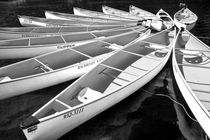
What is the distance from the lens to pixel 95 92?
23.7ft

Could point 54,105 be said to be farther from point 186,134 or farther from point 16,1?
point 16,1

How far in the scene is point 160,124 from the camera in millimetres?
6836

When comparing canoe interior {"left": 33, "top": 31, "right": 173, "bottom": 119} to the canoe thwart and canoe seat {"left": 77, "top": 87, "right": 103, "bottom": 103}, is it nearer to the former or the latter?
canoe seat {"left": 77, "top": 87, "right": 103, "bottom": 103}

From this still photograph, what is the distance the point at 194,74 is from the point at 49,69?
6.95 meters

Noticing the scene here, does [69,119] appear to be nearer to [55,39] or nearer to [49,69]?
[49,69]

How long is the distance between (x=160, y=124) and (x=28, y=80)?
5.52 m

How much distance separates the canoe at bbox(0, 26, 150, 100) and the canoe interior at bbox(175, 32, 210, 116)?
123 inches

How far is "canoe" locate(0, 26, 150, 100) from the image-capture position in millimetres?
7502

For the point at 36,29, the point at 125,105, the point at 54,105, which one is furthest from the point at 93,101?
the point at 36,29

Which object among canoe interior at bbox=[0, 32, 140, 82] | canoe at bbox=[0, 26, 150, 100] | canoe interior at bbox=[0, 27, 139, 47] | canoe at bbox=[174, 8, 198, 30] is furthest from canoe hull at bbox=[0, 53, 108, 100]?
canoe at bbox=[174, 8, 198, 30]

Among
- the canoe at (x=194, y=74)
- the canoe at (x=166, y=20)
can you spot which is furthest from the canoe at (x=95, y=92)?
the canoe at (x=166, y=20)

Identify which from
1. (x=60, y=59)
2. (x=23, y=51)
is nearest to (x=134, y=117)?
(x=60, y=59)

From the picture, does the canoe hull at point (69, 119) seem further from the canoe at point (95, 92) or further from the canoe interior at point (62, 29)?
the canoe interior at point (62, 29)

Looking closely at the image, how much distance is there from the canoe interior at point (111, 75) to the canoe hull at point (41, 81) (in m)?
1.22
